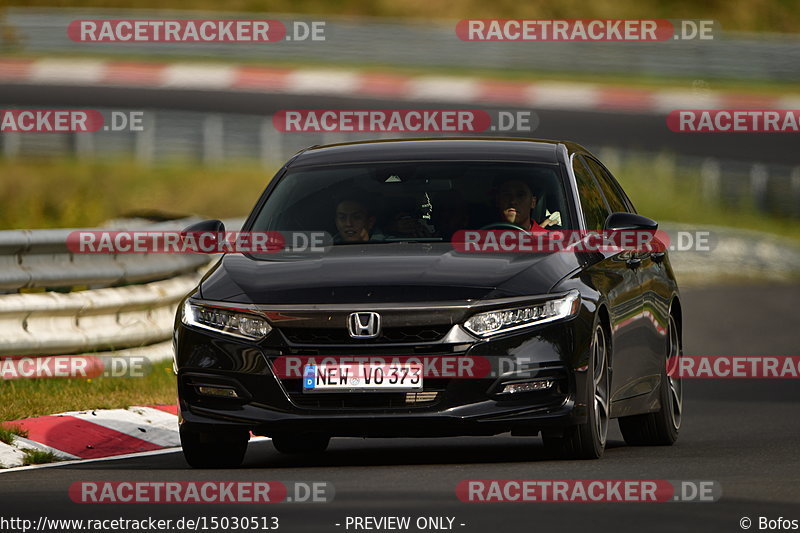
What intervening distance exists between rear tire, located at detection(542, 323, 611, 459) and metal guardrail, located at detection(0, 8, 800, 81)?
29102 mm

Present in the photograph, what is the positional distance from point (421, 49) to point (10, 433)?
2970 centimetres

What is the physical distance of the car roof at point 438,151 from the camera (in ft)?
35.6

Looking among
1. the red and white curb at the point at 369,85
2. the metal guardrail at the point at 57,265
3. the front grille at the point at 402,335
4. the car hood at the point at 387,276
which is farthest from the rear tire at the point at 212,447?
the red and white curb at the point at 369,85

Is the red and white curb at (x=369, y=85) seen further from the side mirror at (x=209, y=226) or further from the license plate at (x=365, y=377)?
the license plate at (x=365, y=377)

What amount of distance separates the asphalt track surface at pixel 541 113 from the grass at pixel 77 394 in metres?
20.0

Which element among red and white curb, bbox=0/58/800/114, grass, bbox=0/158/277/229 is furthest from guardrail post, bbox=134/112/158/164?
red and white curb, bbox=0/58/800/114

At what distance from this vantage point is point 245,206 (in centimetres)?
2831

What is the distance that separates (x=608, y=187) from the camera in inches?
475

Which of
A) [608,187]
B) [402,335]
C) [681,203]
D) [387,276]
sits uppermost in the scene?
[681,203]

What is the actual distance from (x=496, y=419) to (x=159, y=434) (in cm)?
297

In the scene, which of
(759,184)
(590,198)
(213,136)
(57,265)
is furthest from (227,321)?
(213,136)

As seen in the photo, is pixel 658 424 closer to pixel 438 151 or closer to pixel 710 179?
pixel 438 151

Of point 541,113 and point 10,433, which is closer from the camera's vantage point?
point 10,433

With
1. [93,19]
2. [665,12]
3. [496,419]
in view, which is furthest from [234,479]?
[665,12]
